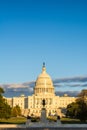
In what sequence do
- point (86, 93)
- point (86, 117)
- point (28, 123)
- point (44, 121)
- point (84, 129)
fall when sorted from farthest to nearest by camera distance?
point (86, 93) < point (86, 117) < point (44, 121) < point (28, 123) < point (84, 129)

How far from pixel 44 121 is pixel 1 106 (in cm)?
860

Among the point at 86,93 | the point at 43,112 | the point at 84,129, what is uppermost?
the point at 86,93

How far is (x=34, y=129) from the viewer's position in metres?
52.6

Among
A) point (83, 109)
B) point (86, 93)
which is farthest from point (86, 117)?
point (86, 93)

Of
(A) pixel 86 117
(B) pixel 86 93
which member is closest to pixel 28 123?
(A) pixel 86 117

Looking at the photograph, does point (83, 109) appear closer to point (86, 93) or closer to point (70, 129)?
point (70, 129)

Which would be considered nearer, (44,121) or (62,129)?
(62,129)

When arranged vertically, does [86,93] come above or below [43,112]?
above

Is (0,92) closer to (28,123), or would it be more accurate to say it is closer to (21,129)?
(28,123)

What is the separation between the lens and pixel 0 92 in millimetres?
81938

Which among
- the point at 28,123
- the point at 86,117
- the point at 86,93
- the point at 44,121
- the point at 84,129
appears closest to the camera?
the point at 84,129

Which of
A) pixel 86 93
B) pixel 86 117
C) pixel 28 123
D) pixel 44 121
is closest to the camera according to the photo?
pixel 28 123

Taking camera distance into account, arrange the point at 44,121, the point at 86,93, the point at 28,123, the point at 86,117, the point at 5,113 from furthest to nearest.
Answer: the point at 86,93 < the point at 86,117 < the point at 5,113 < the point at 44,121 < the point at 28,123

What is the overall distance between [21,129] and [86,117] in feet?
124
